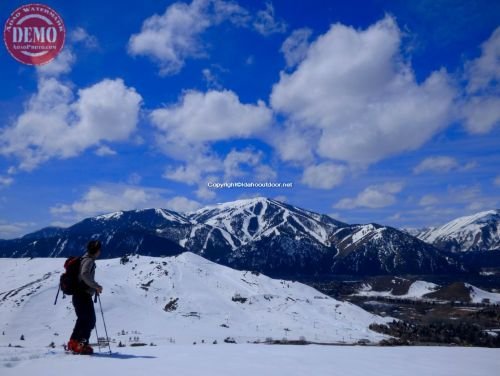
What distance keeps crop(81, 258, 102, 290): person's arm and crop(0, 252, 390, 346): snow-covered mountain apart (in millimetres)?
34733

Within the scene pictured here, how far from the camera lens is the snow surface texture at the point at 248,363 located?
8594 millimetres

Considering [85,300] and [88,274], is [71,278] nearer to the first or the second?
[88,274]

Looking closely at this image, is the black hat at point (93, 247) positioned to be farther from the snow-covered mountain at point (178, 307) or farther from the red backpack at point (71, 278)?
the snow-covered mountain at point (178, 307)

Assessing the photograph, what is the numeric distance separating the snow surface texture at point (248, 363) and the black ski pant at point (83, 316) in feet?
2.10

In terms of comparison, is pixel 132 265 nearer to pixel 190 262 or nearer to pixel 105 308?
pixel 190 262

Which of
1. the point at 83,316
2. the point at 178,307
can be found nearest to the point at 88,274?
the point at 83,316

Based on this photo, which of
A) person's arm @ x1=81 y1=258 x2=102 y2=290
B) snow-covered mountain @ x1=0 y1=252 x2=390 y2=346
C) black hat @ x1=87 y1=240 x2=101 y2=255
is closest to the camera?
person's arm @ x1=81 y1=258 x2=102 y2=290

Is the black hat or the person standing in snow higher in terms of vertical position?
the black hat

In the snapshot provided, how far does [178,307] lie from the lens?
242 feet

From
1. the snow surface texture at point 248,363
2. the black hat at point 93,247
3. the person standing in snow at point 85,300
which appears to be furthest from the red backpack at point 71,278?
the snow surface texture at point 248,363

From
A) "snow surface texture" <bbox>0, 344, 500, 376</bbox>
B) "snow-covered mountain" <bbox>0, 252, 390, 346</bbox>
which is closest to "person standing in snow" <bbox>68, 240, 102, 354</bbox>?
"snow surface texture" <bbox>0, 344, 500, 376</bbox>

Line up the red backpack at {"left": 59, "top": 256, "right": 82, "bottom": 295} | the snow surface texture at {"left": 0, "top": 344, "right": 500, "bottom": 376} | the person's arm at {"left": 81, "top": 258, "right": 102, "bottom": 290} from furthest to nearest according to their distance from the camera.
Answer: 1. the red backpack at {"left": 59, "top": 256, "right": 82, "bottom": 295}
2. the person's arm at {"left": 81, "top": 258, "right": 102, "bottom": 290}
3. the snow surface texture at {"left": 0, "top": 344, "right": 500, "bottom": 376}

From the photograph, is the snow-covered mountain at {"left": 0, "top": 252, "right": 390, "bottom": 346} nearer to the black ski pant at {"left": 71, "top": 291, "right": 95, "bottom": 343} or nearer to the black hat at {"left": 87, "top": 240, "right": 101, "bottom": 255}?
the black ski pant at {"left": 71, "top": 291, "right": 95, "bottom": 343}

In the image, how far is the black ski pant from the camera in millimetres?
10750
